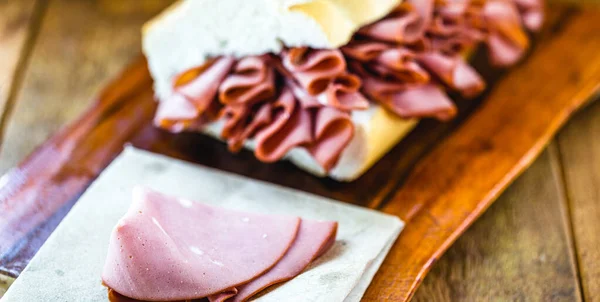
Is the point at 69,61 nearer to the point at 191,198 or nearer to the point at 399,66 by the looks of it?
the point at 191,198

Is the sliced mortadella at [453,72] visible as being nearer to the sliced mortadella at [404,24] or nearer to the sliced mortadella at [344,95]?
the sliced mortadella at [404,24]

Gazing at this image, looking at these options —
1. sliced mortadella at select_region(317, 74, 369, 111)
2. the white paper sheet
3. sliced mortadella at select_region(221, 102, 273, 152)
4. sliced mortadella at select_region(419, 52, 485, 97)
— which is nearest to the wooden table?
the white paper sheet

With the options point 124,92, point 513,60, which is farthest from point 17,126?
point 513,60

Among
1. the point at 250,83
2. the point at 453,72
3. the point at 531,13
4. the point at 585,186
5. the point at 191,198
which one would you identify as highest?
the point at 250,83

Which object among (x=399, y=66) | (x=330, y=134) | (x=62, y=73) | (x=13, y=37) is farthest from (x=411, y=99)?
(x=13, y=37)

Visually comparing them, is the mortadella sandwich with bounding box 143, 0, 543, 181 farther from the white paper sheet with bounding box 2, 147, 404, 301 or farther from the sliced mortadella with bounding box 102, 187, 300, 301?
the sliced mortadella with bounding box 102, 187, 300, 301

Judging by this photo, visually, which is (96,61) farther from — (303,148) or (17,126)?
(303,148)
